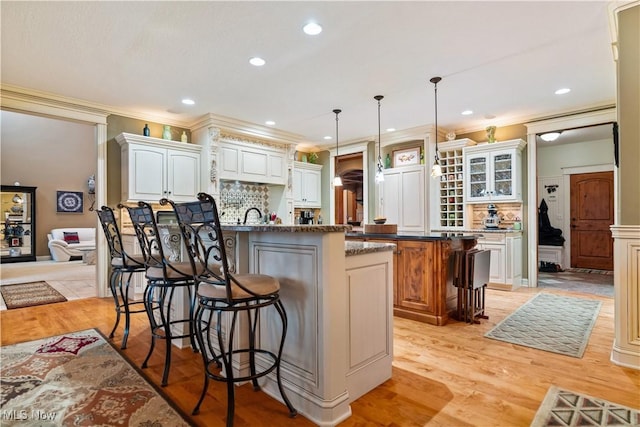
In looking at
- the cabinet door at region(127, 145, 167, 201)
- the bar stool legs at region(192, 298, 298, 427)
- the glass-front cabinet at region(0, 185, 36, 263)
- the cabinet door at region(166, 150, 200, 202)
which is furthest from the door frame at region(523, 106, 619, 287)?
the glass-front cabinet at region(0, 185, 36, 263)

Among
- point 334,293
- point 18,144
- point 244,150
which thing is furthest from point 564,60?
point 18,144

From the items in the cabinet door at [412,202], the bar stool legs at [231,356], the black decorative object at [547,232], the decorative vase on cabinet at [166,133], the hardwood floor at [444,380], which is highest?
the decorative vase on cabinet at [166,133]

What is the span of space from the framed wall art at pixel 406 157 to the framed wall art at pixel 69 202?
940 cm

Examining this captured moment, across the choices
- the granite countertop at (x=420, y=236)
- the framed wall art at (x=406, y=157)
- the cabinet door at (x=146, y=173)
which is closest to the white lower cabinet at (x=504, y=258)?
the granite countertop at (x=420, y=236)

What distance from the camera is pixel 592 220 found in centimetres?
726

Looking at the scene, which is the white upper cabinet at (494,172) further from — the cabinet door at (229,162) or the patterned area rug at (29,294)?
the patterned area rug at (29,294)

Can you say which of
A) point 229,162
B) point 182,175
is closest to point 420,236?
point 229,162

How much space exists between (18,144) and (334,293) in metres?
11.3

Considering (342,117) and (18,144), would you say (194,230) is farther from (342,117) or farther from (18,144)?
(18,144)

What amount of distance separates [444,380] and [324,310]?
1.11 m

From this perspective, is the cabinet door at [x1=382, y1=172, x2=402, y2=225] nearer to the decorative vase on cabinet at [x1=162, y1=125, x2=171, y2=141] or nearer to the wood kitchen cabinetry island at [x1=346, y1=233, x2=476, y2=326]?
the wood kitchen cabinetry island at [x1=346, y1=233, x2=476, y2=326]

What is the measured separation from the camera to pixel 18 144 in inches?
358

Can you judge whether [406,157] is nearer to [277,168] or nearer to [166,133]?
[277,168]

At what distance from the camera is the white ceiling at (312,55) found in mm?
2611
